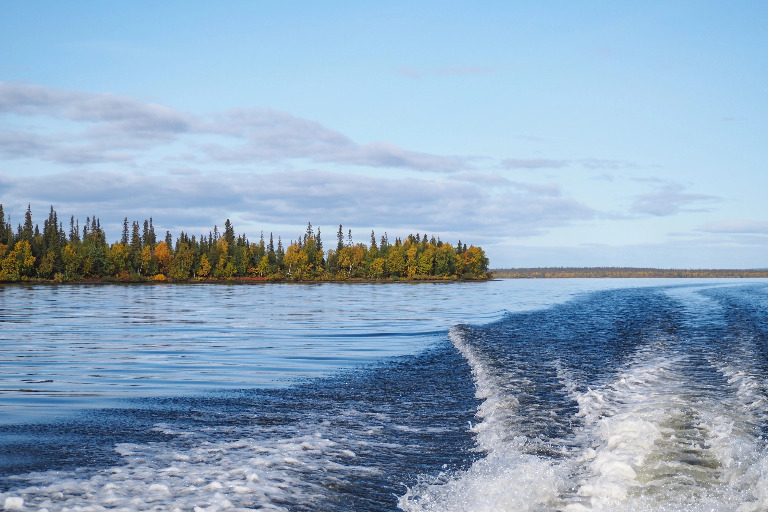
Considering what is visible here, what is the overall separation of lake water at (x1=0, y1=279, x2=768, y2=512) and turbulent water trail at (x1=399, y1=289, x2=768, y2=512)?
0.14ft

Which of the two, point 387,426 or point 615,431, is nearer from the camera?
point 615,431

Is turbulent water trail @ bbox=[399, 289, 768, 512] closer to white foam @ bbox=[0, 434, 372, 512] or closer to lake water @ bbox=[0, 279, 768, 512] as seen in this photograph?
lake water @ bbox=[0, 279, 768, 512]

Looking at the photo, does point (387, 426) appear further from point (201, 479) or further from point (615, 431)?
point (201, 479)

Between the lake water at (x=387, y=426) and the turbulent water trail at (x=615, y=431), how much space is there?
4 centimetres

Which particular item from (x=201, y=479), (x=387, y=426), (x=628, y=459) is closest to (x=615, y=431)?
(x=628, y=459)

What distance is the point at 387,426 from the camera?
11.6 meters

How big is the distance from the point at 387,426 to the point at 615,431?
13.7 ft

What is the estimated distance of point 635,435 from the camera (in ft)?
33.0

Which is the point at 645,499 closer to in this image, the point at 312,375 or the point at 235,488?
the point at 235,488

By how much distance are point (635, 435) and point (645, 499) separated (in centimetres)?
→ 281

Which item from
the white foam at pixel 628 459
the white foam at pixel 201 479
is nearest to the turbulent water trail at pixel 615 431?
the white foam at pixel 628 459

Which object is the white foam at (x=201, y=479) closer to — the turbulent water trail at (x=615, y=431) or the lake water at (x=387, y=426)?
the lake water at (x=387, y=426)

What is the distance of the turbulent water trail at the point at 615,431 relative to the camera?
24.8 ft

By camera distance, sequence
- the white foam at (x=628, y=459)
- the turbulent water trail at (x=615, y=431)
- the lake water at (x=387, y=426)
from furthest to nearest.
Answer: the lake water at (x=387, y=426) → the turbulent water trail at (x=615, y=431) → the white foam at (x=628, y=459)
